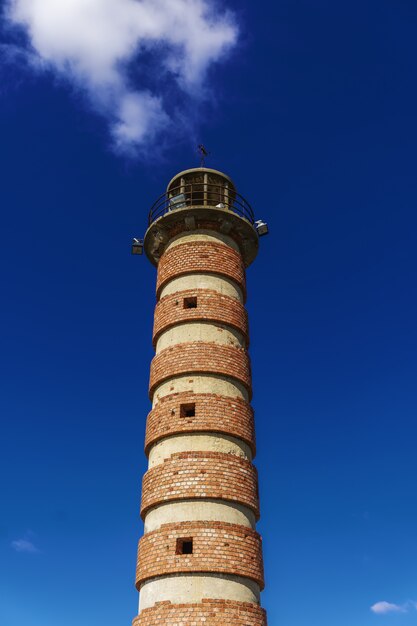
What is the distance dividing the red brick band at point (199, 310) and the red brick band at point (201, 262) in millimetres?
821

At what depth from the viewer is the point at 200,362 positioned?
1672 cm

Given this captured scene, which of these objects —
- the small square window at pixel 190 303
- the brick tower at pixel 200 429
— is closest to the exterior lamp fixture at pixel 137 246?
the brick tower at pixel 200 429

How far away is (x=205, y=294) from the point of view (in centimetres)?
1817

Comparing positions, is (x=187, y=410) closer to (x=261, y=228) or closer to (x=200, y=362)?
(x=200, y=362)

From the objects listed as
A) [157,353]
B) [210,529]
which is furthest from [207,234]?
[210,529]

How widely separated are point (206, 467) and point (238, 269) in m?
7.26

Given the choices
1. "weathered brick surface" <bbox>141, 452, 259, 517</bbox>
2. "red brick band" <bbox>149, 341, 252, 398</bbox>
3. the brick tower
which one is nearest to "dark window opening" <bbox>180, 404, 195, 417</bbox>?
the brick tower

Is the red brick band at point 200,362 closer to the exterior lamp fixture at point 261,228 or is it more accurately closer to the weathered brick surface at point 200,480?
the weathered brick surface at point 200,480

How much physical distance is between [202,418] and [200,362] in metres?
1.72

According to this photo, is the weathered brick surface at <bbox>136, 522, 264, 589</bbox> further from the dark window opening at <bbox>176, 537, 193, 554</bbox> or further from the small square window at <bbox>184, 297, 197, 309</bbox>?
the small square window at <bbox>184, 297, 197, 309</bbox>

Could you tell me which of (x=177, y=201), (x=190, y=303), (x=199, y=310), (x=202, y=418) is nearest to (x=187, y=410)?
(x=202, y=418)

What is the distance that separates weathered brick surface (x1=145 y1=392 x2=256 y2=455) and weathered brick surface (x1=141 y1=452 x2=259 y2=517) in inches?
28.9

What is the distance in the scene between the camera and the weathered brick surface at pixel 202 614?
1304 centimetres

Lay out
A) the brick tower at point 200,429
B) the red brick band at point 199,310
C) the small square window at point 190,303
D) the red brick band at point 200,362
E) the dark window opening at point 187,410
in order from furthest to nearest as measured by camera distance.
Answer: the small square window at point 190,303, the red brick band at point 199,310, the red brick band at point 200,362, the dark window opening at point 187,410, the brick tower at point 200,429
